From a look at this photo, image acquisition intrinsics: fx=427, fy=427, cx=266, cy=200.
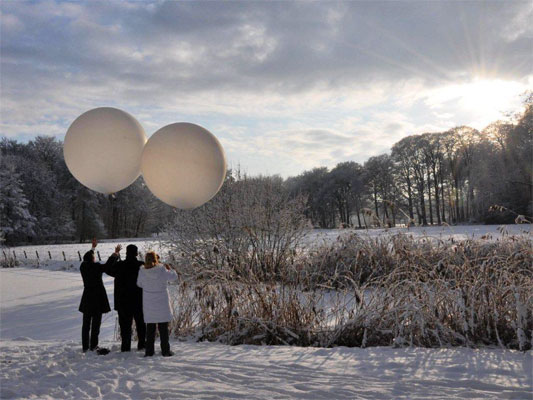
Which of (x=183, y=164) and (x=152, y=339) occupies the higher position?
(x=183, y=164)

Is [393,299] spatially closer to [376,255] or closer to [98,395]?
[98,395]

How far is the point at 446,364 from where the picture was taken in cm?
423

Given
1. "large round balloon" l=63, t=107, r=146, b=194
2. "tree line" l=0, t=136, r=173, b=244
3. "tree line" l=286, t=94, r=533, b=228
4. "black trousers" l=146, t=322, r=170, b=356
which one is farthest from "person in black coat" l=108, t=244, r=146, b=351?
"tree line" l=0, t=136, r=173, b=244

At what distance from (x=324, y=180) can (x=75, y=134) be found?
38.0 metres

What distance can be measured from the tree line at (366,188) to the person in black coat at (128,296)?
20.5m

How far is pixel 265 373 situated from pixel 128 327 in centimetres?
198

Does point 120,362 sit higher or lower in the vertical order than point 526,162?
lower

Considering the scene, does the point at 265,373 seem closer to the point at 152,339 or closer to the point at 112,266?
the point at 152,339

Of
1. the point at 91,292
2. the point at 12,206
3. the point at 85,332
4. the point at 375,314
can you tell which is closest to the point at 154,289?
the point at 91,292

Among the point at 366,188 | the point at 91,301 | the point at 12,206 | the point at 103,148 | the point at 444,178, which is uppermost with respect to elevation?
the point at 444,178

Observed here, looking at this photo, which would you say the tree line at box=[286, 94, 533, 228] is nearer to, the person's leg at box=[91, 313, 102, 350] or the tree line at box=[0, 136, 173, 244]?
the tree line at box=[0, 136, 173, 244]

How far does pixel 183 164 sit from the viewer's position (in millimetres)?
4141

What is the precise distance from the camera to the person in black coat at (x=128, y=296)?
17.2ft

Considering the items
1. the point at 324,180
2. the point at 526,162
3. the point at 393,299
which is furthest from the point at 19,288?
the point at 324,180
